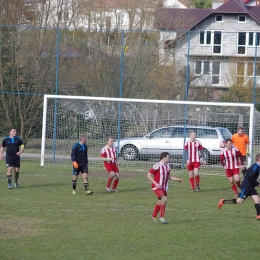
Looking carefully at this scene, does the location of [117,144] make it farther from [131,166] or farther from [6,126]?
[6,126]

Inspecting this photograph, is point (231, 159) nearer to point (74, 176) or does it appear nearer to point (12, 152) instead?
point (74, 176)

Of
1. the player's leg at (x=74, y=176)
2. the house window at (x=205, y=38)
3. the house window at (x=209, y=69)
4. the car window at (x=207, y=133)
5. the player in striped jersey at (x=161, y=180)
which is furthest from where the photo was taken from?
the house window at (x=205, y=38)

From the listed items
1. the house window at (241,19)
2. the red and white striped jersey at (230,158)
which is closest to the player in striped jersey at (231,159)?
the red and white striped jersey at (230,158)

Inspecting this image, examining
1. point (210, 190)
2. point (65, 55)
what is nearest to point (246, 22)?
point (65, 55)

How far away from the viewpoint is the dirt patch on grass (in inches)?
451

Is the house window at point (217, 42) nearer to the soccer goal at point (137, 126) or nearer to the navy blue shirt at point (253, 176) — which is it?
the soccer goal at point (137, 126)

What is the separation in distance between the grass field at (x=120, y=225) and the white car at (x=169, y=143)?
11.0 feet

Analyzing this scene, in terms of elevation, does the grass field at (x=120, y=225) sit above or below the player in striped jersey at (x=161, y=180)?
below

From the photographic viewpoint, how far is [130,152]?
76.2 feet

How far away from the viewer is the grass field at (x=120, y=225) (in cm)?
1009

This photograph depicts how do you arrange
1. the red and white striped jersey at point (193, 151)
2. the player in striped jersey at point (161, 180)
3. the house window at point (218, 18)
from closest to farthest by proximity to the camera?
the player in striped jersey at point (161, 180) → the red and white striped jersey at point (193, 151) → the house window at point (218, 18)

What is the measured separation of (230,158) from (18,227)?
729cm

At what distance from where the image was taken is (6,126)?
29.0m

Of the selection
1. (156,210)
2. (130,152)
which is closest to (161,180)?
(156,210)
